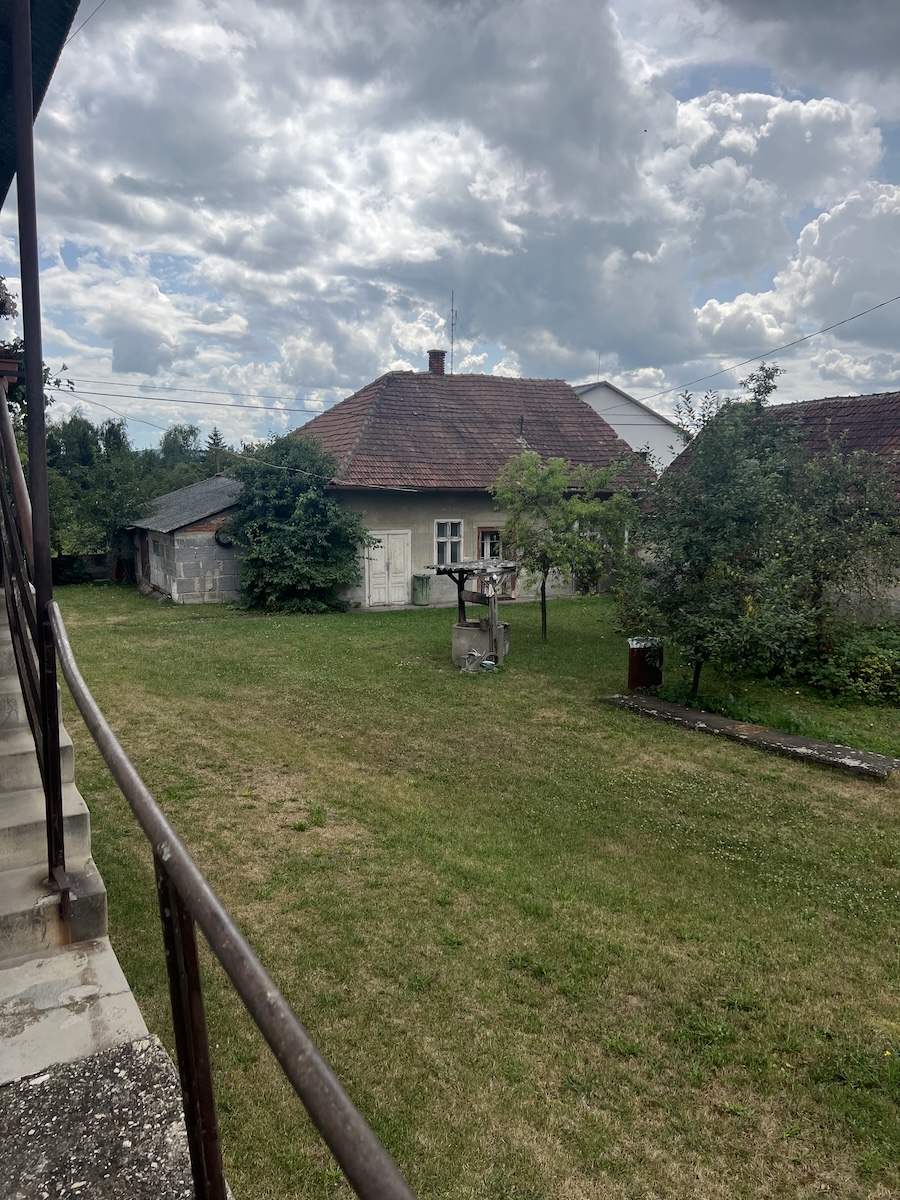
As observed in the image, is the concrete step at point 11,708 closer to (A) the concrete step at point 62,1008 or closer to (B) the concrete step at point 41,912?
(B) the concrete step at point 41,912

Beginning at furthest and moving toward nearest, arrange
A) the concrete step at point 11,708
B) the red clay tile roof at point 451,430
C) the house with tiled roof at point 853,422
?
the red clay tile roof at point 451,430, the house with tiled roof at point 853,422, the concrete step at point 11,708

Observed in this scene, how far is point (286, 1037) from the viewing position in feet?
2.72

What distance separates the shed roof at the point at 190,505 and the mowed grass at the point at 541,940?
10.1m

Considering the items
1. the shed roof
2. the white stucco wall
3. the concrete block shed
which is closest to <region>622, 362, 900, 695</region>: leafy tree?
the concrete block shed

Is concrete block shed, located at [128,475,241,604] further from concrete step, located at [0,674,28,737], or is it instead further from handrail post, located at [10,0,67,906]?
handrail post, located at [10,0,67,906]

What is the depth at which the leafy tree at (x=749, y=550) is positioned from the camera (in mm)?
8516

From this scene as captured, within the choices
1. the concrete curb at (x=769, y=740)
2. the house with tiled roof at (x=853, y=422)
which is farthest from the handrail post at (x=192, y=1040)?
the house with tiled roof at (x=853, y=422)

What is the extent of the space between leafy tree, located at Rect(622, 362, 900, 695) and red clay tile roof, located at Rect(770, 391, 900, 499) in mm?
3539

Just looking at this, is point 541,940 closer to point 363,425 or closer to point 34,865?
point 34,865

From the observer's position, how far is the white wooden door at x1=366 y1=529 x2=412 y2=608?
17.8 meters

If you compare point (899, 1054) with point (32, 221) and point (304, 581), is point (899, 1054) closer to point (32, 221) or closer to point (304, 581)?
point (32, 221)

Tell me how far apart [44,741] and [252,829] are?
3317 mm

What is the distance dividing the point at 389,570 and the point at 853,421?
10.2 meters

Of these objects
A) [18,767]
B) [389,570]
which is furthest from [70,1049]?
[389,570]
